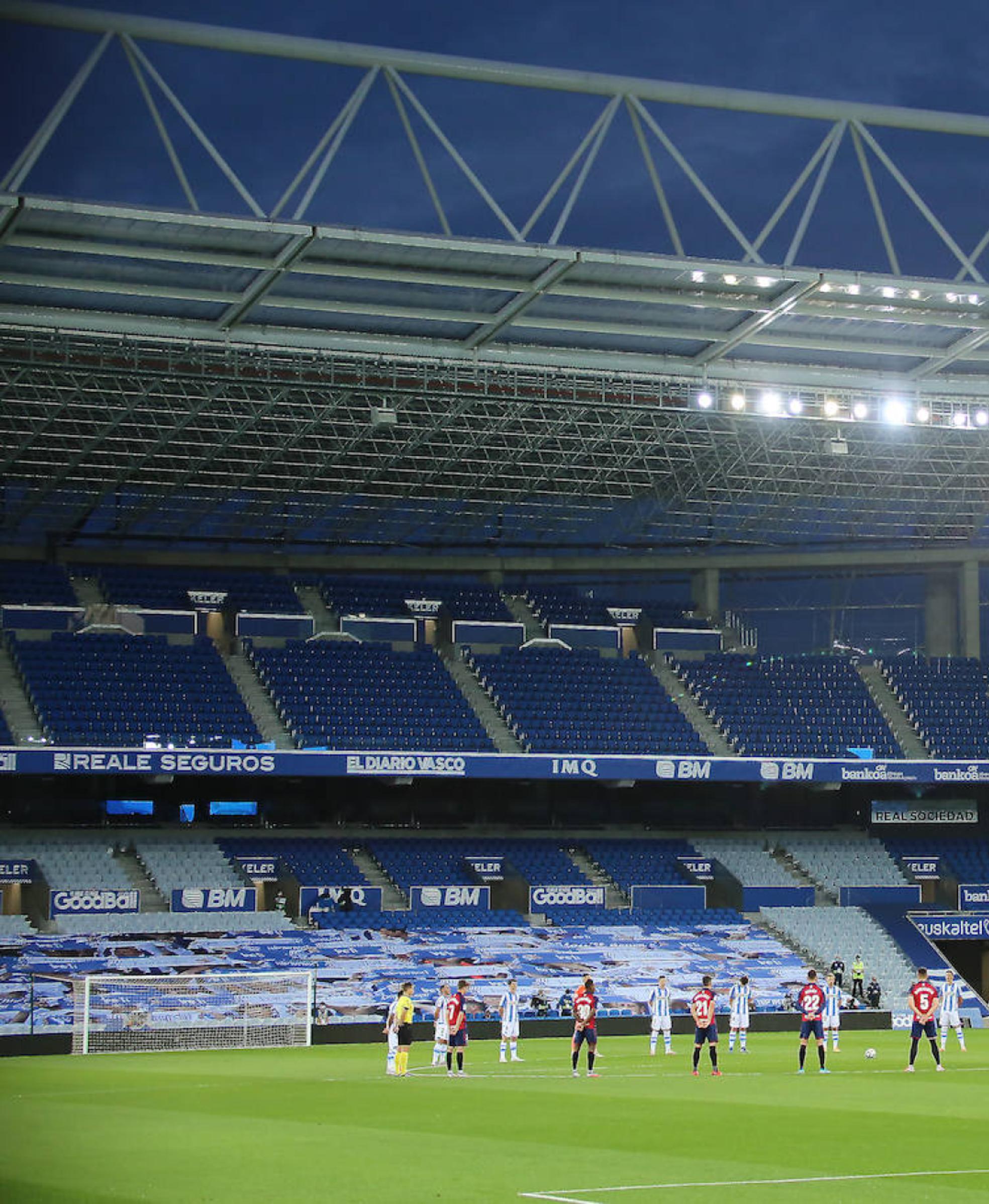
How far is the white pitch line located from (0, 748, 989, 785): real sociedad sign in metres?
31.0

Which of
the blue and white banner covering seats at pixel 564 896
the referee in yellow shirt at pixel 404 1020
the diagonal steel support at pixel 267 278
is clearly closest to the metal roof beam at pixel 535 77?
the diagonal steel support at pixel 267 278

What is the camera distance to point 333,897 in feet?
145

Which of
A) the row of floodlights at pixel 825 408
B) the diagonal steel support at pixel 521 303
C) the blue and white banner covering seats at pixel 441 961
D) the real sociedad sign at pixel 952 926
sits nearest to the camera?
the diagonal steel support at pixel 521 303

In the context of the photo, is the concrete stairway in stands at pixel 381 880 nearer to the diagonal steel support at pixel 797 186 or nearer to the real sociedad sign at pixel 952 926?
the real sociedad sign at pixel 952 926

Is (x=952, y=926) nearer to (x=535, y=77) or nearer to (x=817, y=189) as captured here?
(x=817, y=189)

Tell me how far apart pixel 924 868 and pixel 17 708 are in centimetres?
2671

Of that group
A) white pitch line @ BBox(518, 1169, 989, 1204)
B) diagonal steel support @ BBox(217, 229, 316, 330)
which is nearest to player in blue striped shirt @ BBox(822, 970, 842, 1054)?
diagonal steel support @ BBox(217, 229, 316, 330)

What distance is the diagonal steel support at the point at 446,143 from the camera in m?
26.1

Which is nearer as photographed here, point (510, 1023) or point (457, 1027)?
point (457, 1027)

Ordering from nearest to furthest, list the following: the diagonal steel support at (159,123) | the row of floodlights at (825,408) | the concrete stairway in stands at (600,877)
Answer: the diagonal steel support at (159,123)
the row of floodlights at (825,408)
the concrete stairway in stands at (600,877)


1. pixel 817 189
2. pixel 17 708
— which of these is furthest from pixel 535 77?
pixel 17 708

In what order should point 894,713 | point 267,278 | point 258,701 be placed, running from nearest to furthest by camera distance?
point 267,278 < point 258,701 < point 894,713

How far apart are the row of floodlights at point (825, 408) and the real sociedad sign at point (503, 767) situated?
44.0 ft

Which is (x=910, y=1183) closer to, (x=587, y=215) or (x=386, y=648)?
(x=386, y=648)
